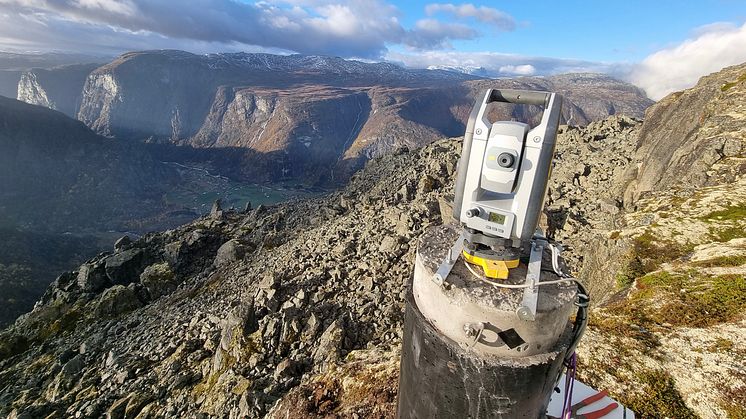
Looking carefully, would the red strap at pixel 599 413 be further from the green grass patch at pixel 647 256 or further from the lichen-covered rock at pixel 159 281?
the lichen-covered rock at pixel 159 281

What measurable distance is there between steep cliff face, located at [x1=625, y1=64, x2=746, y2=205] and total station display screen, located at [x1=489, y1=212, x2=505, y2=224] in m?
16.6

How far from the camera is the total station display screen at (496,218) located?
150 inches

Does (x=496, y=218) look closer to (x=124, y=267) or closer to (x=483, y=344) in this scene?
(x=483, y=344)

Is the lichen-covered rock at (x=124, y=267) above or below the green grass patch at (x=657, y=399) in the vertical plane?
below

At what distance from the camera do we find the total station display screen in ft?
12.5

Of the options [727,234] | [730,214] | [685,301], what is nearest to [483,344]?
[685,301]

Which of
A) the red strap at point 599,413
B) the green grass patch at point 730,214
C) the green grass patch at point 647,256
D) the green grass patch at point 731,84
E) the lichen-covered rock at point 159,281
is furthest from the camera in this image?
the lichen-covered rock at point 159,281

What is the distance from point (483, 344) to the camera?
12.2 feet

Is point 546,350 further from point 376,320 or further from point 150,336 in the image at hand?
point 150,336

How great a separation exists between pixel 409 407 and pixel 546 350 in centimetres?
197

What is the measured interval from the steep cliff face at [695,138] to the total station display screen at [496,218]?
16625 mm

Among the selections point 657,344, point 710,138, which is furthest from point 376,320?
point 710,138

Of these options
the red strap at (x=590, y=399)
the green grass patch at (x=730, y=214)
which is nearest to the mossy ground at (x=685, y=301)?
the red strap at (x=590, y=399)

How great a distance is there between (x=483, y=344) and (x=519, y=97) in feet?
8.92
